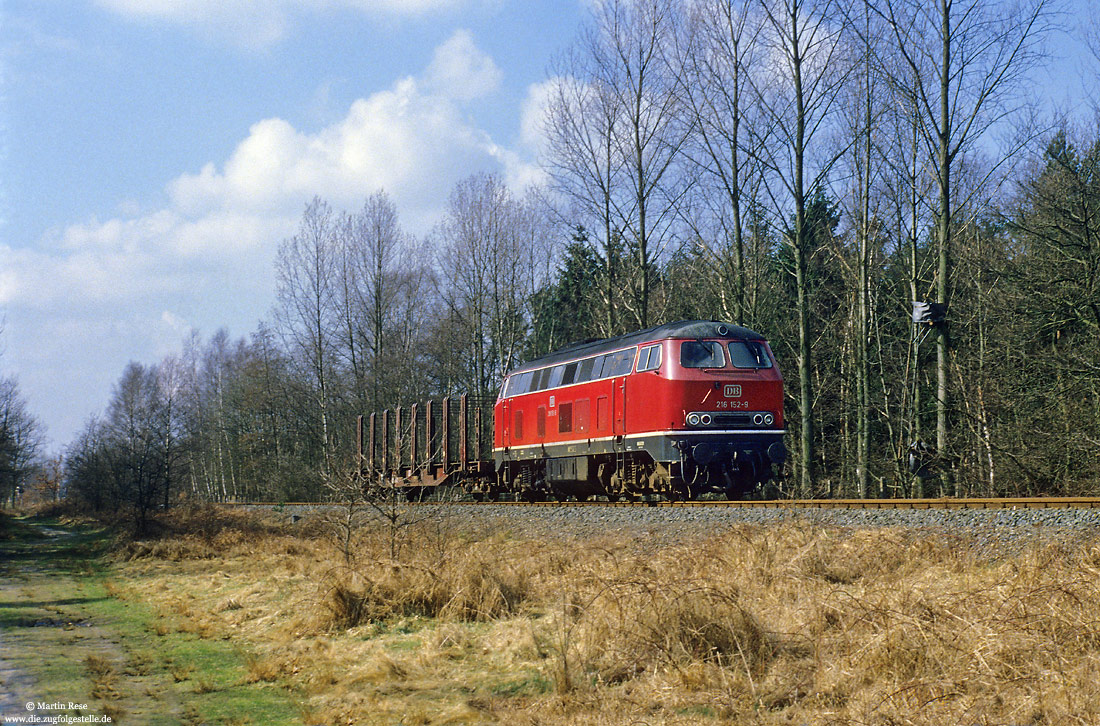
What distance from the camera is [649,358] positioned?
18.2m

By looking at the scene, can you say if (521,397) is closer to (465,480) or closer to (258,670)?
(465,480)

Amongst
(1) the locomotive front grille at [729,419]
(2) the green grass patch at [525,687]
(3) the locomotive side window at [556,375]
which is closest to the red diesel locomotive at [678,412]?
(1) the locomotive front grille at [729,419]

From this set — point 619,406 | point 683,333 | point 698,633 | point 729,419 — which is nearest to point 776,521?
point 729,419

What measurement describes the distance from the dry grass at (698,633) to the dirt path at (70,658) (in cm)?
103

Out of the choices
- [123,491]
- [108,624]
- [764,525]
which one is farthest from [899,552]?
[123,491]

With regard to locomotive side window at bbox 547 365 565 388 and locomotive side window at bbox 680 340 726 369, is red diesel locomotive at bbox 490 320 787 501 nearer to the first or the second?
locomotive side window at bbox 680 340 726 369

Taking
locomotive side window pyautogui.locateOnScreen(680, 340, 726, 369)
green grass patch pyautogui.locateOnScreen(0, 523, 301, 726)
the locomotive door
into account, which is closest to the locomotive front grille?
locomotive side window pyautogui.locateOnScreen(680, 340, 726, 369)

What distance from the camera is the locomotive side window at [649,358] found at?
18.0 meters

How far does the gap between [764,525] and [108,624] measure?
911cm

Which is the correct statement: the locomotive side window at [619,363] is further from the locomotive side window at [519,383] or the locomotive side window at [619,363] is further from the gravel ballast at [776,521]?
the locomotive side window at [519,383]

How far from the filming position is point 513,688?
7277 millimetres

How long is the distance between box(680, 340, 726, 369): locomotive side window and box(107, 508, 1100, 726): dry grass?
5705 millimetres

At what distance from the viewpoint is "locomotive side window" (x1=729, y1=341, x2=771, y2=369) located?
1817 centimetres

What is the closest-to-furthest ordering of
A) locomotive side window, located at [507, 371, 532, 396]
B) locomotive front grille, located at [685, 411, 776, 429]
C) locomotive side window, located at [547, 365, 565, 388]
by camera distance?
1. locomotive front grille, located at [685, 411, 776, 429]
2. locomotive side window, located at [547, 365, 565, 388]
3. locomotive side window, located at [507, 371, 532, 396]
